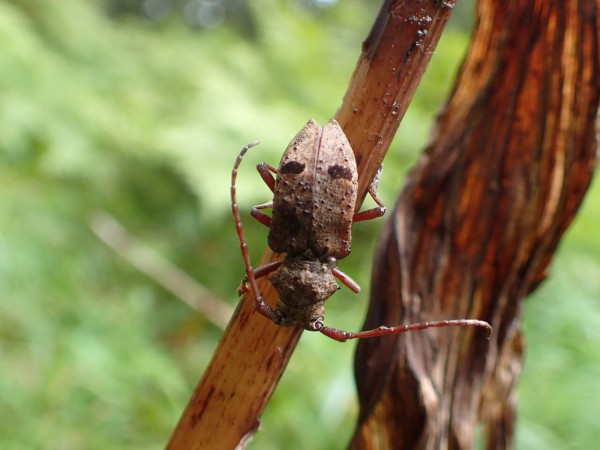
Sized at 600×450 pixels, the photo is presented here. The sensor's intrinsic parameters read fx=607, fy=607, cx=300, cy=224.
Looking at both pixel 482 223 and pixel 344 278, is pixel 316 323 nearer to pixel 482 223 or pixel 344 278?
pixel 344 278

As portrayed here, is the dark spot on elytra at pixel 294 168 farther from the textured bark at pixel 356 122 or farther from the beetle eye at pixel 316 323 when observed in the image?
the textured bark at pixel 356 122

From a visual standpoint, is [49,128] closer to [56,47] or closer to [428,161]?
[56,47]

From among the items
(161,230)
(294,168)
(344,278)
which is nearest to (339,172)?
(294,168)

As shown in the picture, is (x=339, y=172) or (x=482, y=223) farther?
(x=482, y=223)

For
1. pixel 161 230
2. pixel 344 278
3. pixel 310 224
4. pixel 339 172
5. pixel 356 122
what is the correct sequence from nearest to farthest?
pixel 356 122
pixel 339 172
pixel 310 224
pixel 344 278
pixel 161 230

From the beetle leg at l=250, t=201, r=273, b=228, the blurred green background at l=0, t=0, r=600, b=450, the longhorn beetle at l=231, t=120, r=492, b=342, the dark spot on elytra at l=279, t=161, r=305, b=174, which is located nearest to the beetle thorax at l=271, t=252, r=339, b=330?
the longhorn beetle at l=231, t=120, r=492, b=342

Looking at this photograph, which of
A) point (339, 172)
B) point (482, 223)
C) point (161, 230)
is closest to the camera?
point (339, 172)

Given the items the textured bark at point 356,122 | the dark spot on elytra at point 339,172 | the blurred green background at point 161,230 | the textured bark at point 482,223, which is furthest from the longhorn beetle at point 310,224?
the blurred green background at point 161,230
